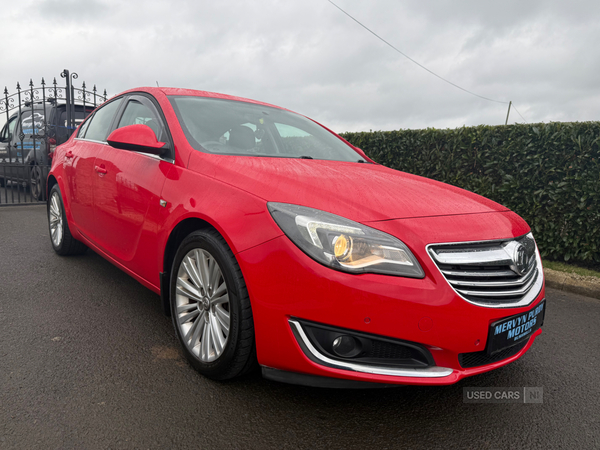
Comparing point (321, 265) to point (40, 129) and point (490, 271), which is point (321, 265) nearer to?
point (490, 271)

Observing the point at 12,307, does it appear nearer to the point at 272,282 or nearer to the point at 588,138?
the point at 272,282

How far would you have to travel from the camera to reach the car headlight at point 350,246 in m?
1.77

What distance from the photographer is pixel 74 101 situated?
29.9 feet

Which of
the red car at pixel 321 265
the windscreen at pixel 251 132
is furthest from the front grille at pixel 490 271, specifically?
the windscreen at pixel 251 132

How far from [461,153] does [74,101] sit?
24.6ft

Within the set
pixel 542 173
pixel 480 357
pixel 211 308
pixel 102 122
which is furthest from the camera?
pixel 542 173

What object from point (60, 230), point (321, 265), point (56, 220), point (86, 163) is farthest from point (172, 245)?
point (56, 220)

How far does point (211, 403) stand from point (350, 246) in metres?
0.98

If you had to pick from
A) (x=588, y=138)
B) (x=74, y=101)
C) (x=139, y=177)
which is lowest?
(x=139, y=177)

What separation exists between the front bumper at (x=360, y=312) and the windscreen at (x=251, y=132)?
104 centimetres

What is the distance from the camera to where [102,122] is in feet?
12.6

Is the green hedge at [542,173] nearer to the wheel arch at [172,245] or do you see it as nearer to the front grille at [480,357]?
the front grille at [480,357]

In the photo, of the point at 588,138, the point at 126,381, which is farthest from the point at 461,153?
the point at 126,381

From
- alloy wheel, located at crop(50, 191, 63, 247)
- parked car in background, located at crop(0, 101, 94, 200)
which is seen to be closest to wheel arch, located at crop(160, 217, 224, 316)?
alloy wheel, located at crop(50, 191, 63, 247)
